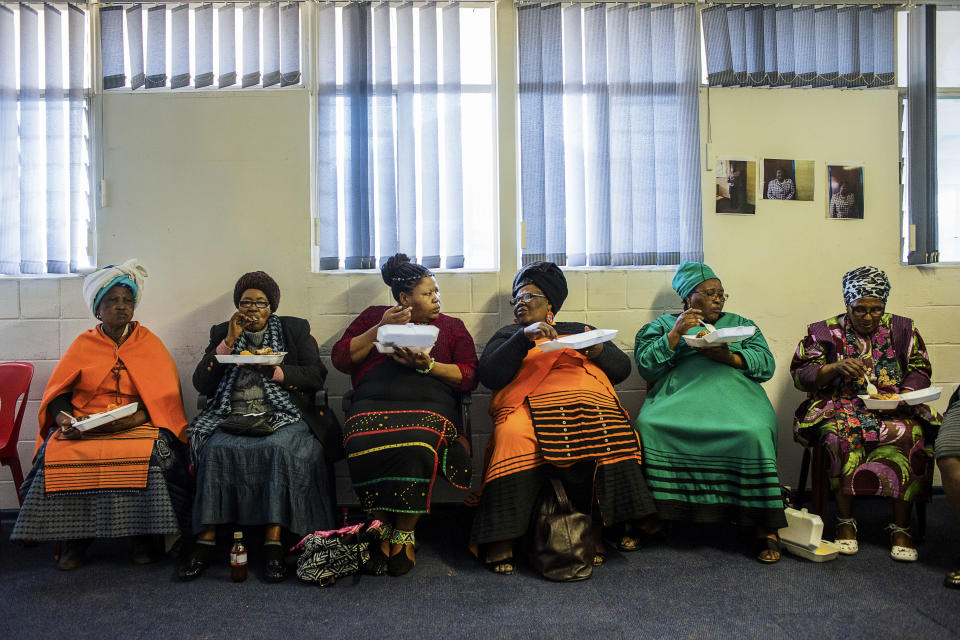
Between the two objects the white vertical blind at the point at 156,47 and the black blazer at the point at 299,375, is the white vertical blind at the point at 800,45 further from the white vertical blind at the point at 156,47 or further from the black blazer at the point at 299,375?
the white vertical blind at the point at 156,47

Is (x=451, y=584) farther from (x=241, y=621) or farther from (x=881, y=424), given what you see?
(x=881, y=424)

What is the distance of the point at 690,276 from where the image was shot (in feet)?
11.3

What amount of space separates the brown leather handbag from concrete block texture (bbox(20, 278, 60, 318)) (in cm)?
298

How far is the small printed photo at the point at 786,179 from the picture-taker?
388cm

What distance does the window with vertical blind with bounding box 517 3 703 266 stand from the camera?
3836 millimetres

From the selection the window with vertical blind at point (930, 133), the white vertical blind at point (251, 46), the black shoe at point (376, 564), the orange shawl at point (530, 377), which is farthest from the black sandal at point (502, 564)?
the window with vertical blind at point (930, 133)

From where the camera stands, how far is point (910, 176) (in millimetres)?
3945

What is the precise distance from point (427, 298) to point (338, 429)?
2.66 ft

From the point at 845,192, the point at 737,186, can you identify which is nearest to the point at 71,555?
the point at 737,186

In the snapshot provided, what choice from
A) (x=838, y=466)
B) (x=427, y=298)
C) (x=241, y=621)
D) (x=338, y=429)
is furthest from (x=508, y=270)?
(x=241, y=621)

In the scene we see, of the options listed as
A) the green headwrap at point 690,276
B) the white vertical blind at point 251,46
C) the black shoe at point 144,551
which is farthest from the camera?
the white vertical blind at point 251,46

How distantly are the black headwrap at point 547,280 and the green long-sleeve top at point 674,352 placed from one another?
0.53 meters

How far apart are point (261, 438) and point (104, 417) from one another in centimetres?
70

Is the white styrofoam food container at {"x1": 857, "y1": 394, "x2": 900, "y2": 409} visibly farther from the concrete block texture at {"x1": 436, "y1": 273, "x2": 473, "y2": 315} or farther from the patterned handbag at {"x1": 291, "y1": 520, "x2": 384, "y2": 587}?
the patterned handbag at {"x1": 291, "y1": 520, "x2": 384, "y2": 587}
